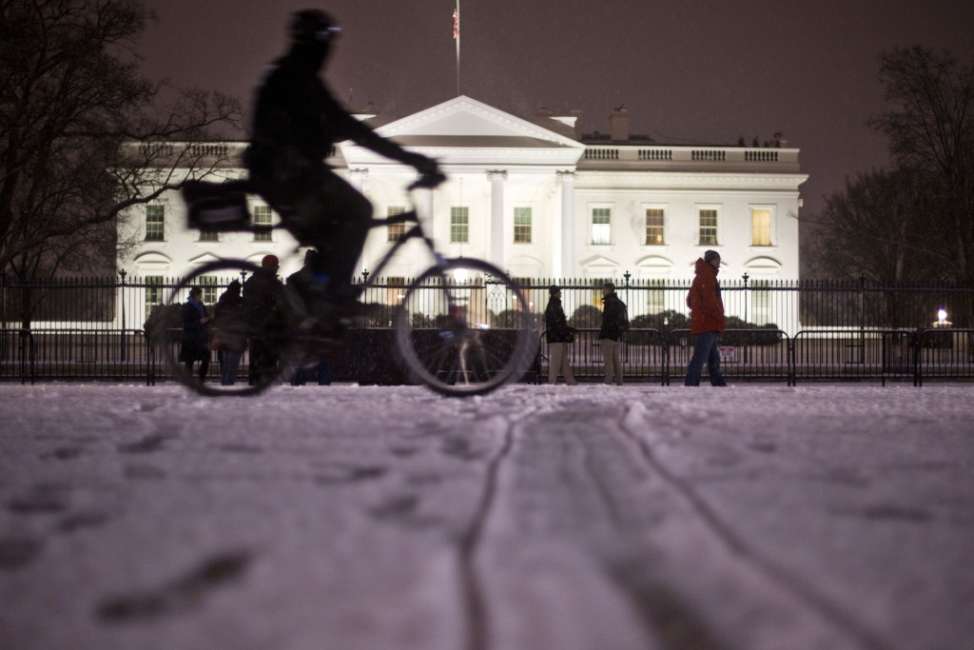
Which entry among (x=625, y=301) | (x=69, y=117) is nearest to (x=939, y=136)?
(x=625, y=301)

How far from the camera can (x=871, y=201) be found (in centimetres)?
4772

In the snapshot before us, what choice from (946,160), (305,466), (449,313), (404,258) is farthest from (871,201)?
(305,466)

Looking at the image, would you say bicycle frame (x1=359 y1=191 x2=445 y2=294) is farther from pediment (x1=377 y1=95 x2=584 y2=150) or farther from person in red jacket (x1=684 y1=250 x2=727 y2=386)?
pediment (x1=377 y1=95 x2=584 y2=150)

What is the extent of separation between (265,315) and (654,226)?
45.2 m

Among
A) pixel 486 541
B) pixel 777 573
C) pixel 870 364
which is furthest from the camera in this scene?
pixel 870 364

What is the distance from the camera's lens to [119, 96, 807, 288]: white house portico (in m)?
45.8

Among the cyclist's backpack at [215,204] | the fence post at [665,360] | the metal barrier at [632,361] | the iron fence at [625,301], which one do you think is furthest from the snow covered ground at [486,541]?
the metal barrier at [632,361]

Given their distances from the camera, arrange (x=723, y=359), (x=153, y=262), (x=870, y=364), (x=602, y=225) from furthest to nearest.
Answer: (x=602, y=225) → (x=153, y=262) → (x=723, y=359) → (x=870, y=364)

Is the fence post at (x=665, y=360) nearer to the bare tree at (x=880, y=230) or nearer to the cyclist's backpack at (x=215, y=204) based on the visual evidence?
the cyclist's backpack at (x=215, y=204)

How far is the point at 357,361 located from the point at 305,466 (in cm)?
1009

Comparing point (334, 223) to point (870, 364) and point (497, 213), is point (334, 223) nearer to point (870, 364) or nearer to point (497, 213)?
point (870, 364)

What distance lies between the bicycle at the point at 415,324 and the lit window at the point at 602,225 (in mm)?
43147

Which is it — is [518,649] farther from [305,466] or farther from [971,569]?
[305,466]

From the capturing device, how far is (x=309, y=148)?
4.60 metres
